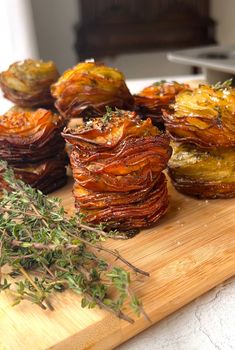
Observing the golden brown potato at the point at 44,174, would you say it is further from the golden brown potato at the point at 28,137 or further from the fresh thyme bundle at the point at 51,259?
the fresh thyme bundle at the point at 51,259

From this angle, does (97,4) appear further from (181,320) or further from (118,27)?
(181,320)

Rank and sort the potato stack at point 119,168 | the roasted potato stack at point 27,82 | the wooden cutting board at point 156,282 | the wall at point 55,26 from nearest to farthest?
the wooden cutting board at point 156,282 < the potato stack at point 119,168 < the roasted potato stack at point 27,82 < the wall at point 55,26

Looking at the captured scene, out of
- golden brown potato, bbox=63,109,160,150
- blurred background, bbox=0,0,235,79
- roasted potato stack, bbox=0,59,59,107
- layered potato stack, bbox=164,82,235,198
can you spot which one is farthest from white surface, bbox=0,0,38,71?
golden brown potato, bbox=63,109,160,150

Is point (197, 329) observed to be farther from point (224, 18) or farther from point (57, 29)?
point (224, 18)

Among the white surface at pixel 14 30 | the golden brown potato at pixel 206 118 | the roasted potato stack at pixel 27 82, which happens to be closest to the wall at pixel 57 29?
the white surface at pixel 14 30

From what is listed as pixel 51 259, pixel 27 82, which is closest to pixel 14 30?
Answer: pixel 27 82

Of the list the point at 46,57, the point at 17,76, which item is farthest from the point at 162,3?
the point at 17,76

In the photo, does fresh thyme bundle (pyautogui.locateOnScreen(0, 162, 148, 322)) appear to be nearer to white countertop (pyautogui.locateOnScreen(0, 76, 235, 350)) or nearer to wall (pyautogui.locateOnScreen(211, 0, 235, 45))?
white countertop (pyautogui.locateOnScreen(0, 76, 235, 350))
